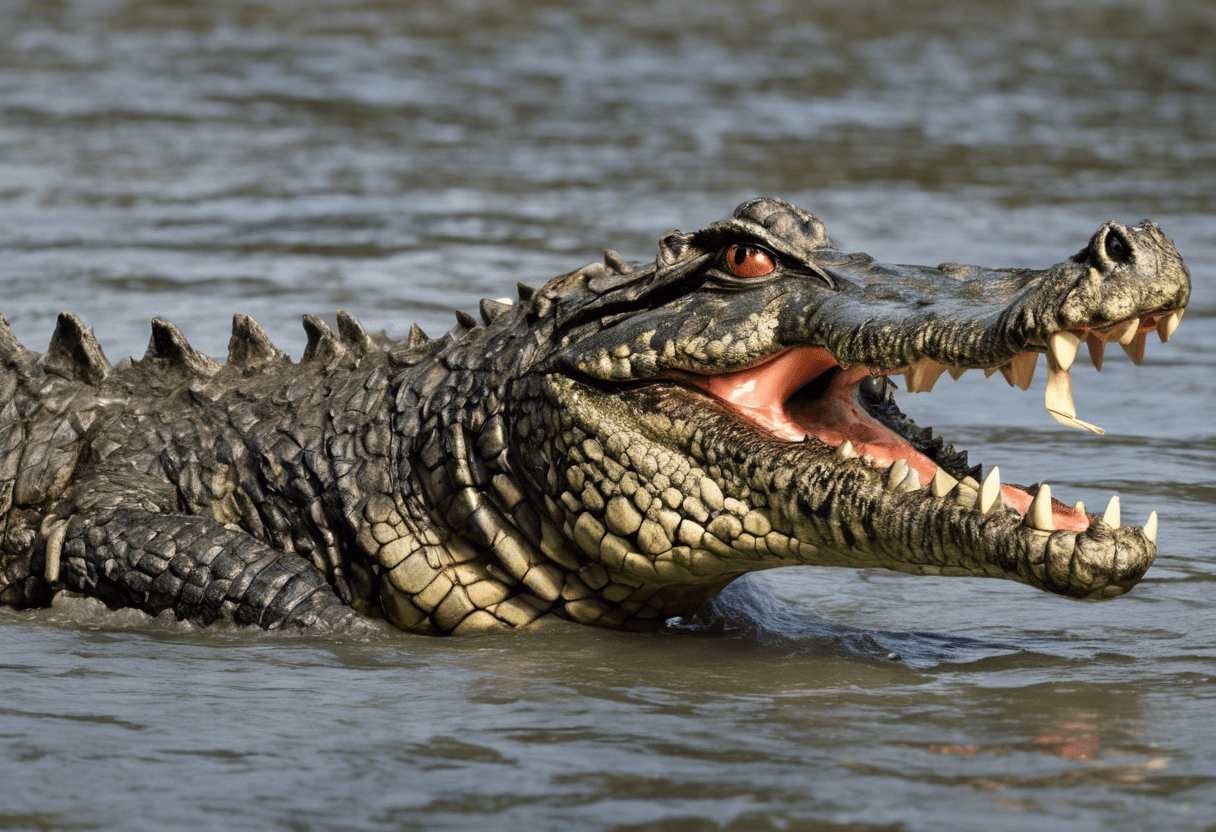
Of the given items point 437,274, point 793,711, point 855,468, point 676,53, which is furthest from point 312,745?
point 676,53

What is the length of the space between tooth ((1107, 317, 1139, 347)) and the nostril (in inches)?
6.2

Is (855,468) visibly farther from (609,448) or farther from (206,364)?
(206,364)

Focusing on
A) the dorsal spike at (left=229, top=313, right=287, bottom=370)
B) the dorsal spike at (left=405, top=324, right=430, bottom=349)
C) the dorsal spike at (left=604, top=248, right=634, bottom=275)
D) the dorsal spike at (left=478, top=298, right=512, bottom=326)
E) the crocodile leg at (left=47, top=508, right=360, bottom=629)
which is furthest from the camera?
the dorsal spike at (left=229, top=313, right=287, bottom=370)

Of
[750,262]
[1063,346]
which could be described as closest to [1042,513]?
[1063,346]

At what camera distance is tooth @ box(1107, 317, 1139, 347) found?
3691mm

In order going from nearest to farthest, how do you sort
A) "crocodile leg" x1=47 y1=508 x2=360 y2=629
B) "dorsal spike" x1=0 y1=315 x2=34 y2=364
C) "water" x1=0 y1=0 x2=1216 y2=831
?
"water" x1=0 y1=0 x2=1216 y2=831 → "crocodile leg" x1=47 y1=508 x2=360 y2=629 → "dorsal spike" x1=0 y1=315 x2=34 y2=364

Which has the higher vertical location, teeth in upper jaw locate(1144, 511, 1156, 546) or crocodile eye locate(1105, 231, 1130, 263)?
crocodile eye locate(1105, 231, 1130, 263)

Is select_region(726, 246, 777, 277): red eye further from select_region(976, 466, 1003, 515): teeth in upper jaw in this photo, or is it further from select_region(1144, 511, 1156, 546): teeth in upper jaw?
select_region(1144, 511, 1156, 546): teeth in upper jaw

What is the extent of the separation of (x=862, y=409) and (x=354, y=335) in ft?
5.22

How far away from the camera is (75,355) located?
519 cm

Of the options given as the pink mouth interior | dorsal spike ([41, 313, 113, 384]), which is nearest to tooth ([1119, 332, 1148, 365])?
the pink mouth interior

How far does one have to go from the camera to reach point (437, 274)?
984 cm

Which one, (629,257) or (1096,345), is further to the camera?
(629,257)

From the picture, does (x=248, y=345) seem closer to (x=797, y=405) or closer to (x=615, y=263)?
(x=615, y=263)
